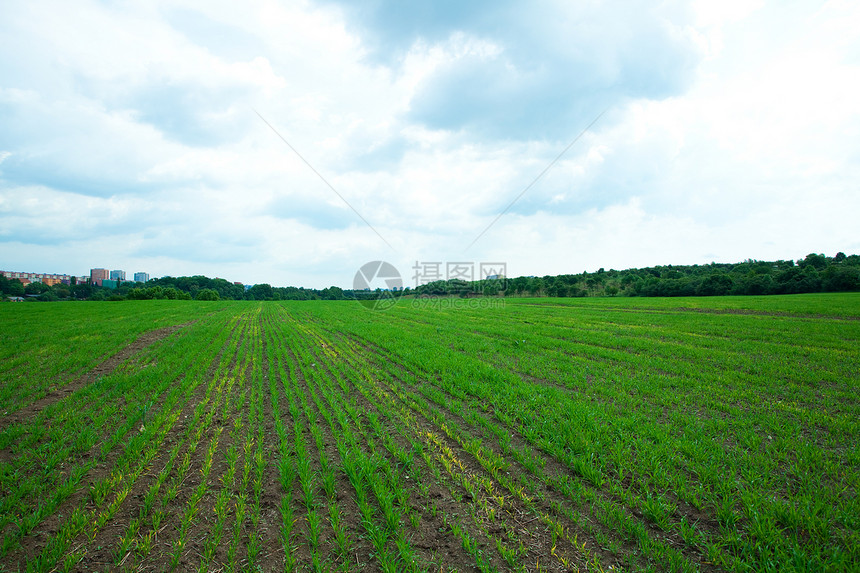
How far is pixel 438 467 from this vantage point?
16.5 ft

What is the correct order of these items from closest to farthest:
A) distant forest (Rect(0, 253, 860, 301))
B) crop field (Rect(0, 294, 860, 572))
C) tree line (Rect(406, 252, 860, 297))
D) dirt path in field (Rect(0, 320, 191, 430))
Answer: crop field (Rect(0, 294, 860, 572)) → dirt path in field (Rect(0, 320, 191, 430)) → tree line (Rect(406, 252, 860, 297)) → distant forest (Rect(0, 253, 860, 301))

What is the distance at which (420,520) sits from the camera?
3889mm

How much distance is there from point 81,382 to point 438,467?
10943mm

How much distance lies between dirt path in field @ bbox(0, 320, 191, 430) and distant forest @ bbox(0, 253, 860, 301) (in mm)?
42029

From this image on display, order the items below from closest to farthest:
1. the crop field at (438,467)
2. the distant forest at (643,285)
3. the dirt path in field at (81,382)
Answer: the crop field at (438,467) < the dirt path in field at (81,382) < the distant forest at (643,285)

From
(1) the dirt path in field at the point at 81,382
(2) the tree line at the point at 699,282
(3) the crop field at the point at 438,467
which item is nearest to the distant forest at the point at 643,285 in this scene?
(2) the tree line at the point at 699,282

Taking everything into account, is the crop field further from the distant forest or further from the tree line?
the tree line

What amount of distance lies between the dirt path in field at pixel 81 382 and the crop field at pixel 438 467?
0.09 metres

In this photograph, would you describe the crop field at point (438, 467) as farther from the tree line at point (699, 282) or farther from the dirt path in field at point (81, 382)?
the tree line at point (699, 282)

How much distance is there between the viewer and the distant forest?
152ft

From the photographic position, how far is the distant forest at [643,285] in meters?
46.3

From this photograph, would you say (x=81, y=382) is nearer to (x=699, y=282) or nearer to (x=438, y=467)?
(x=438, y=467)

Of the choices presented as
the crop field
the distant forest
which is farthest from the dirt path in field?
the distant forest

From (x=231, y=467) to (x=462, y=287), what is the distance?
6380 centimetres
